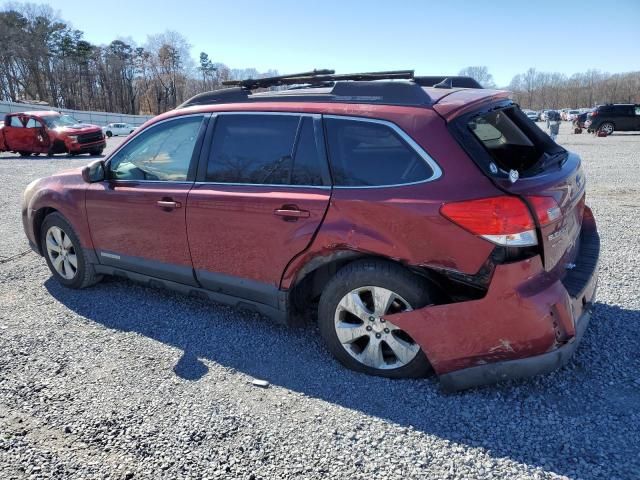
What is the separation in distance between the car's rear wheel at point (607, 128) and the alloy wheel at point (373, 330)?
106 feet

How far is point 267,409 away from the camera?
8.98 feet

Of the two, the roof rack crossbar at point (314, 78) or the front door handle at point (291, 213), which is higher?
the roof rack crossbar at point (314, 78)

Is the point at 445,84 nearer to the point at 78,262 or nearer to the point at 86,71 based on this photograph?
the point at 78,262

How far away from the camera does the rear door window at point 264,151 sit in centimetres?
309

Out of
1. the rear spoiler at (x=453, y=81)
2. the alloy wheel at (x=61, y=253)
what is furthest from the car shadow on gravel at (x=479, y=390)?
the rear spoiler at (x=453, y=81)

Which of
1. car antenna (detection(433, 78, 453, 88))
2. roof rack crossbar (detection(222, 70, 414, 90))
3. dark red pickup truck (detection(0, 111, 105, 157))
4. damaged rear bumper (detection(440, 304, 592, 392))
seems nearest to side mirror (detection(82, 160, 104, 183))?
roof rack crossbar (detection(222, 70, 414, 90))

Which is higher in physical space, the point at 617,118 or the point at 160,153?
the point at 160,153

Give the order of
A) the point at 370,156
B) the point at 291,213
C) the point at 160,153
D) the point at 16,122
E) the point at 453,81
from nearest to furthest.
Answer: the point at 370,156 → the point at 291,213 → the point at 453,81 → the point at 160,153 → the point at 16,122

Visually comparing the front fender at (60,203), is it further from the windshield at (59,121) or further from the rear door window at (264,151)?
the windshield at (59,121)

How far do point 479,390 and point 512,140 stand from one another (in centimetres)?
177

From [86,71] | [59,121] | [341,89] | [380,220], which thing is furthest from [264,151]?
[86,71]

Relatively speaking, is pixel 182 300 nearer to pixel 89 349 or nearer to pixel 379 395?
pixel 89 349

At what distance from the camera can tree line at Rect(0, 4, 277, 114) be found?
221 ft

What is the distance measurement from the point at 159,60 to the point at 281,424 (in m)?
92.0
